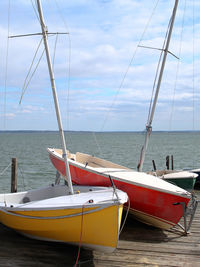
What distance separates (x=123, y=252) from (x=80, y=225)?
1.21m

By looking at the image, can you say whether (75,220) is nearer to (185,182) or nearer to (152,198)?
(152,198)

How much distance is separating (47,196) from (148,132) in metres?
3.99

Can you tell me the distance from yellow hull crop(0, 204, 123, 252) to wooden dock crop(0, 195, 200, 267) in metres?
0.33

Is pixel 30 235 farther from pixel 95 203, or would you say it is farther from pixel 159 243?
pixel 159 243

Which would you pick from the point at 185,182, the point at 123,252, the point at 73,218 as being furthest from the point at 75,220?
the point at 185,182

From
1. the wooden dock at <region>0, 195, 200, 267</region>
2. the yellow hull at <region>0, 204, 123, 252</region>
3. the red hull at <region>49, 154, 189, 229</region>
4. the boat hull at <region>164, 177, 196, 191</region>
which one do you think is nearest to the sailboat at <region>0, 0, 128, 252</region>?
the yellow hull at <region>0, 204, 123, 252</region>

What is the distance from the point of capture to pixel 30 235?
662cm

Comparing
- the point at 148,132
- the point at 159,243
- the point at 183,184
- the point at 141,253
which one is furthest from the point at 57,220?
the point at 183,184

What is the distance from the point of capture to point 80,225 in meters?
5.78

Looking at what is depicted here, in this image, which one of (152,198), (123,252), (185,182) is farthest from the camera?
(185,182)

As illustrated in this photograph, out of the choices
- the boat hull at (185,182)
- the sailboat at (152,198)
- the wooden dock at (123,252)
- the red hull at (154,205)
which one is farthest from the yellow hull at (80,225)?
the boat hull at (185,182)

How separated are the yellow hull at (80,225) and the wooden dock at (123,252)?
0.33 meters

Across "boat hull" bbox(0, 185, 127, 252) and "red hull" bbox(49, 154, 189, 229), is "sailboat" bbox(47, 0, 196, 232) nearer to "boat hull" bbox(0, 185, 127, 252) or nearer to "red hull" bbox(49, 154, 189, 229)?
"red hull" bbox(49, 154, 189, 229)

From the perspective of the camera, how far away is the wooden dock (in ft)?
19.2
